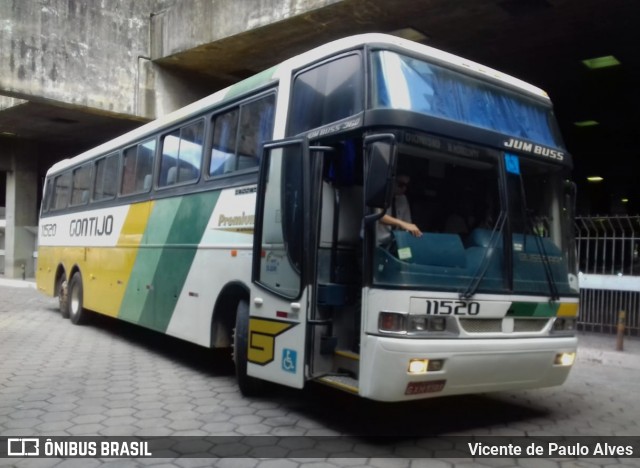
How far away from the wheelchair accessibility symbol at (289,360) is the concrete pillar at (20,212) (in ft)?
73.5

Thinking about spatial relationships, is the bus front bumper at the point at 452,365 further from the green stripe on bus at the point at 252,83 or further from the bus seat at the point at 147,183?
the bus seat at the point at 147,183

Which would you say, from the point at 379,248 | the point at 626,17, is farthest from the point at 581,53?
the point at 379,248

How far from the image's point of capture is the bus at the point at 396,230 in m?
4.61

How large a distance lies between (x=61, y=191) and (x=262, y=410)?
30.8 ft

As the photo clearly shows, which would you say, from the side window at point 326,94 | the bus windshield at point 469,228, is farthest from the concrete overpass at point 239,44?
the bus windshield at point 469,228

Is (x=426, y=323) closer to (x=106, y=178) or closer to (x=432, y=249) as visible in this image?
(x=432, y=249)

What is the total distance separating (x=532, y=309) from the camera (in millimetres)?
5191

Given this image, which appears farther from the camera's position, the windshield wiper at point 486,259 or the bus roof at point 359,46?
the bus roof at point 359,46

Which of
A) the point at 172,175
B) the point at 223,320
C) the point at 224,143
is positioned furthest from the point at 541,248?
the point at 172,175

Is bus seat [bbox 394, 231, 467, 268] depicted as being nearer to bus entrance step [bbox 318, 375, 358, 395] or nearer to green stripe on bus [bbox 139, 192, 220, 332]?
bus entrance step [bbox 318, 375, 358, 395]

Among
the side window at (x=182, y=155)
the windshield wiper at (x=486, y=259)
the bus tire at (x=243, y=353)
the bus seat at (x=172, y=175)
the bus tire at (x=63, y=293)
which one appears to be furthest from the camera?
the bus tire at (x=63, y=293)

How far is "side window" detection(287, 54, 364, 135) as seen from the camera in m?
5.01

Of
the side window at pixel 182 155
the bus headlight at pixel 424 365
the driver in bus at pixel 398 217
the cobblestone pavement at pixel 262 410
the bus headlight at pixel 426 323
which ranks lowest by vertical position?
the cobblestone pavement at pixel 262 410

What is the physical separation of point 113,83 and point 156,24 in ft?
6.49
